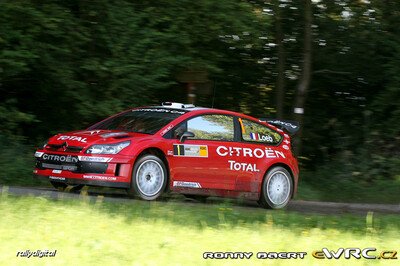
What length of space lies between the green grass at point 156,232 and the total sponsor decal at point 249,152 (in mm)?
2381

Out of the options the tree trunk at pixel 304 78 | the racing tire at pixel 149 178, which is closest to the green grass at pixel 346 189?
the tree trunk at pixel 304 78

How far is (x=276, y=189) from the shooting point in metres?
13.1

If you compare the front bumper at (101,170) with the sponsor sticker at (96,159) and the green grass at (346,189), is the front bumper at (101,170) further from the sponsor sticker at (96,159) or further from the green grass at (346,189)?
the green grass at (346,189)

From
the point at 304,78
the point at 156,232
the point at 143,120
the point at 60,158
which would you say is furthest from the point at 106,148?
the point at 304,78

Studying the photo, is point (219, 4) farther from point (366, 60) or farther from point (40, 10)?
point (366, 60)

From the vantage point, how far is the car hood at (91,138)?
11414 millimetres

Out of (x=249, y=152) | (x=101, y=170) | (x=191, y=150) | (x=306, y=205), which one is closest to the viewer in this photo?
(x=101, y=170)

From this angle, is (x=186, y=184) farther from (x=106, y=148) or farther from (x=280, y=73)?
(x=280, y=73)

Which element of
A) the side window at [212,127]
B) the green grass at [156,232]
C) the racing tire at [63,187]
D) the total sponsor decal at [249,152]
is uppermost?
the side window at [212,127]

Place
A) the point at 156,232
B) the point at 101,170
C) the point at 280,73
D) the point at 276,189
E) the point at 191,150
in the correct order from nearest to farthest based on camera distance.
Result: the point at 156,232 < the point at 101,170 < the point at 191,150 < the point at 276,189 < the point at 280,73

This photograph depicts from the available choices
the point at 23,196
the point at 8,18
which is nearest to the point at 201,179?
the point at 23,196

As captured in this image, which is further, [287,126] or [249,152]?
[287,126]

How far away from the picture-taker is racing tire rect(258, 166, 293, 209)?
13.0 metres

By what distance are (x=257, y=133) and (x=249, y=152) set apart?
49cm
